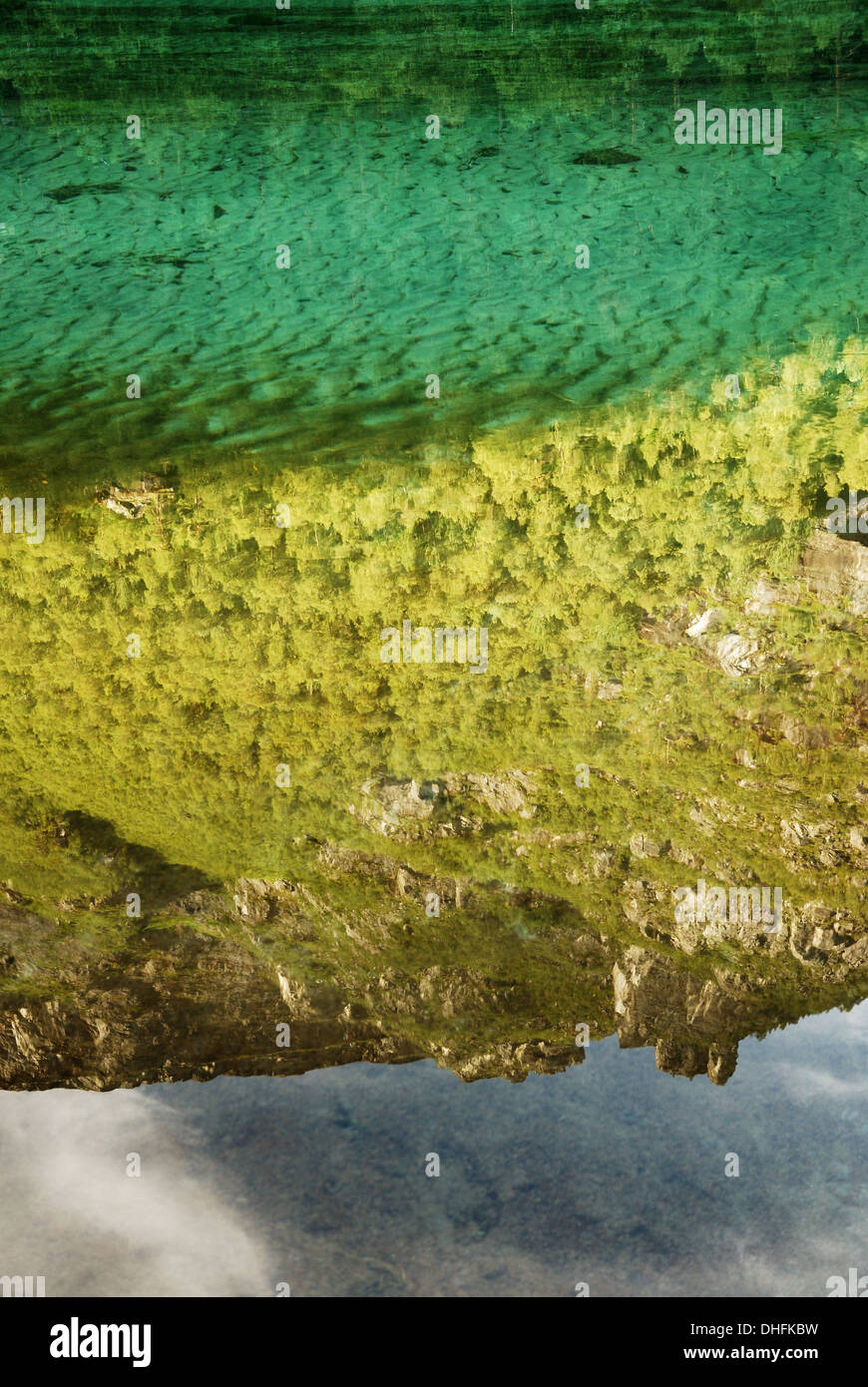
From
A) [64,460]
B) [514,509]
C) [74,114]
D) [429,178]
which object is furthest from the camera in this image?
[74,114]

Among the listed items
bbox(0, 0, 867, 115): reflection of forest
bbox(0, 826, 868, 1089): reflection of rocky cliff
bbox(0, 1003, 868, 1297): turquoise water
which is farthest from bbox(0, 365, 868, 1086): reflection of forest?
bbox(0, 0, 867, 115): reflection of forest

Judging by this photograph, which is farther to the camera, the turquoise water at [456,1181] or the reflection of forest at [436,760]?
the reflection of forest at [436,760]

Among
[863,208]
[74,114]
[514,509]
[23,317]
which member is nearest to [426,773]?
[514,509]

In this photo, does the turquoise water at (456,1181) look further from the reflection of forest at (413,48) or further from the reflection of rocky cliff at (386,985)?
the reflection of forest at (413,48)

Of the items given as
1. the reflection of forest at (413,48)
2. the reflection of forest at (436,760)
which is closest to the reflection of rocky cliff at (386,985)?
the reflection of forest at (436,760)

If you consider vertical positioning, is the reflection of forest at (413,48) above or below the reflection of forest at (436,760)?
above

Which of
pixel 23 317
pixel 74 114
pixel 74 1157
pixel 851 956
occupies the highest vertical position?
pixel 74 114

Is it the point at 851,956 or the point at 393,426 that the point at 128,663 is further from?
the point at 851,956

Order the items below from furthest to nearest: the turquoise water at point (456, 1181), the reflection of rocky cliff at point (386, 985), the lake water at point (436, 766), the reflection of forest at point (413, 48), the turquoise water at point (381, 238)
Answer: the reflection of forest at point (413, 48) → the turquoise water at point (381, 238) → the reflection of rocky cliff at point (386, 985) → the lake water at point (436, 766) → the turquoise water at point (456, 1181)

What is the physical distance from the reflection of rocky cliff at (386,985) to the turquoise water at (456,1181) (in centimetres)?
8

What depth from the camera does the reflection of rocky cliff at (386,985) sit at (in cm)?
311

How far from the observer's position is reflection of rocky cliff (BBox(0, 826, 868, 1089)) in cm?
311

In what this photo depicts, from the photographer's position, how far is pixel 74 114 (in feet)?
32.4

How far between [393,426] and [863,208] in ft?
12.9
